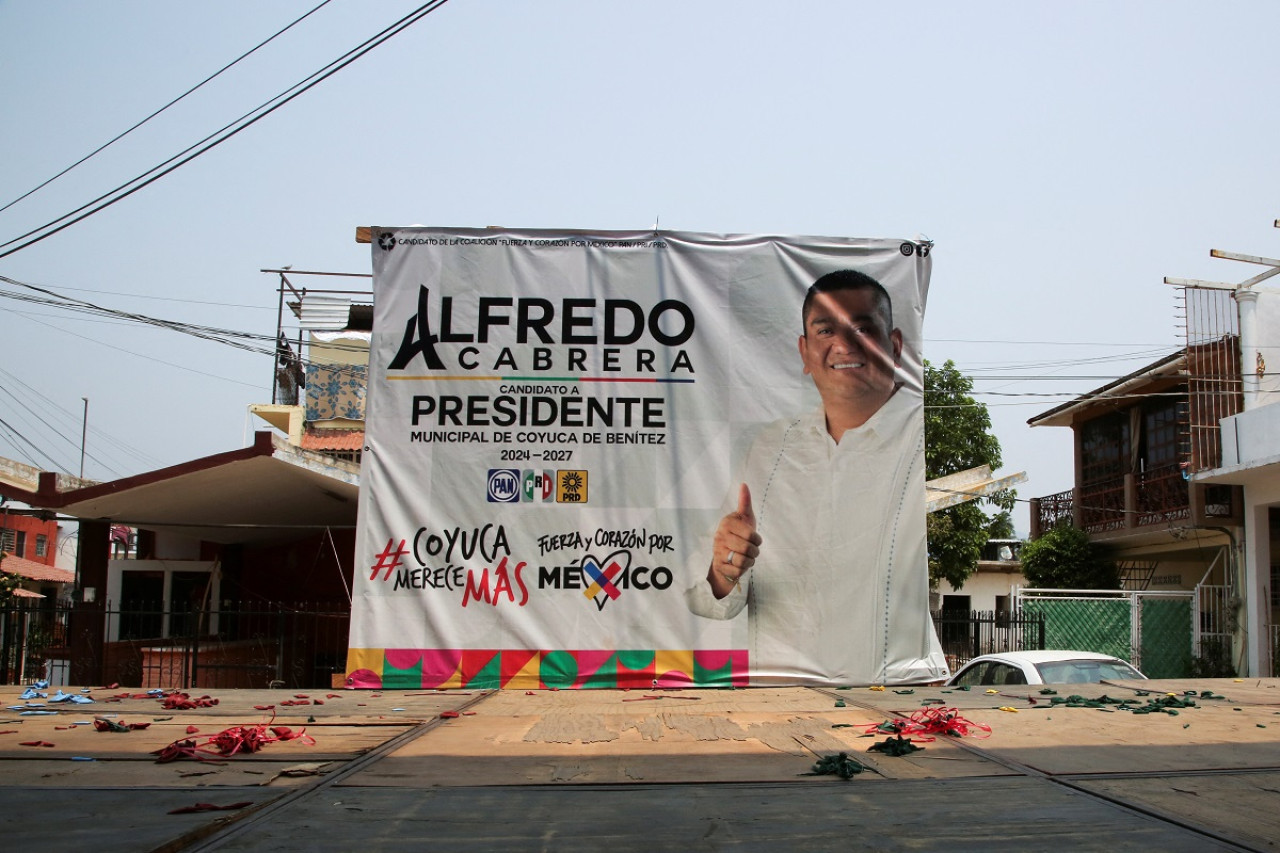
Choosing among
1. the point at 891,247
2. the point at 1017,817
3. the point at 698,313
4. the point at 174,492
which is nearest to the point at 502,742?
the point at 1017,817

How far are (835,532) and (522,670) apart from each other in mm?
2544

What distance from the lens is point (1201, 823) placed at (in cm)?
346

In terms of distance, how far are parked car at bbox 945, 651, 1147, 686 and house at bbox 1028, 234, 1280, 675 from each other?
29.0 ft

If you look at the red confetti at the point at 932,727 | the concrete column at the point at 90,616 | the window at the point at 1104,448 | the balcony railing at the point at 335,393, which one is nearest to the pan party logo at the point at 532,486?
the red confetti at the point at 932,727

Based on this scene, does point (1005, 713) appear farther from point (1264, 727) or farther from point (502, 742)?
point (502, 742)

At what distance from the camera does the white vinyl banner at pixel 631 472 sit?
7785mm

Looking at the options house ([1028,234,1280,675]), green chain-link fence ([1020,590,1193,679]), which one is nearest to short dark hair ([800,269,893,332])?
house ([1028,234,1280,675])

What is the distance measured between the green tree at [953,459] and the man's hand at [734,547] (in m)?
17.6

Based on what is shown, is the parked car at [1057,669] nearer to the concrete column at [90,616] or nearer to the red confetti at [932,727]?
the red confetti at [932,727]

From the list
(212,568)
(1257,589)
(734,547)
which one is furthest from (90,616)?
(1257,589)

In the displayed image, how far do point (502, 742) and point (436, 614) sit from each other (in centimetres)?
296

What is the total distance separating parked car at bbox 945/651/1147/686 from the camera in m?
8.56

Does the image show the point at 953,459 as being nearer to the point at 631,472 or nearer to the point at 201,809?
the point at 631,472

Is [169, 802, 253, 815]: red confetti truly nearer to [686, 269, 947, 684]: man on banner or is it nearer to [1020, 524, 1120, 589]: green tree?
[686, 269, 947, 684]: man on banner
